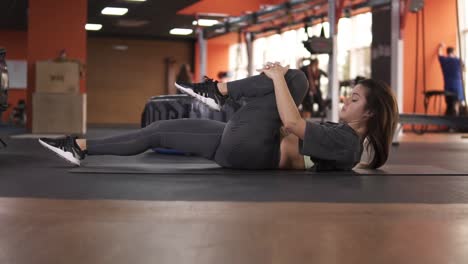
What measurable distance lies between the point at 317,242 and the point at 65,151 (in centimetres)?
189

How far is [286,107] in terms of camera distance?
2.78 m

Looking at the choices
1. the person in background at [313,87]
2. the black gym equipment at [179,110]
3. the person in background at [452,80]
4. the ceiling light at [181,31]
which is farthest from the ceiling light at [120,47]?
the black gym equipment at [179,110]

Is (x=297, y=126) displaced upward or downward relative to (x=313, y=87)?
downward

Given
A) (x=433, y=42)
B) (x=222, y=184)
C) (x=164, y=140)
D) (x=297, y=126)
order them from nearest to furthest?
(x=222, y=184)
(x=297, y=126)
(x=164, y=140)
(x=433, y=42)

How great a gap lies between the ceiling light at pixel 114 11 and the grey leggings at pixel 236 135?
35.1 ft

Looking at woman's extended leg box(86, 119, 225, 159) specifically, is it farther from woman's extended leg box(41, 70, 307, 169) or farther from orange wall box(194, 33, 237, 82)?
orange wall box(194, 33, 237, 82)

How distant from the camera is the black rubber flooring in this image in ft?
7.38

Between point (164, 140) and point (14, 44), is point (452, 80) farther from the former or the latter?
point (14, 44)

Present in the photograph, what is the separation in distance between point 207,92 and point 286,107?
1.28ft

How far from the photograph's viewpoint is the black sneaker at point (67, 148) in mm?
3012

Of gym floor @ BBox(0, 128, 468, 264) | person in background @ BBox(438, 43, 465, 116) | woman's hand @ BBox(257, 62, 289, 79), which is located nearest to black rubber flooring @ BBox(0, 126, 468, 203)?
gym floor @ BBox(0, 128, 468, 264)

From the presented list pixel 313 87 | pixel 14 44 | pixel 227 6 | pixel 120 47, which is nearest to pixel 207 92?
pixel 313 87

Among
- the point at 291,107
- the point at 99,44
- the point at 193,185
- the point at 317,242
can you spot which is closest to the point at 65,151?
the point at 193,185

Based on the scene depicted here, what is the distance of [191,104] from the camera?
4.62 m
